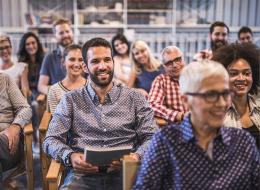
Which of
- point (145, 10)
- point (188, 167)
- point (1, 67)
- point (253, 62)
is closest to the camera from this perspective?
point (188, 167)

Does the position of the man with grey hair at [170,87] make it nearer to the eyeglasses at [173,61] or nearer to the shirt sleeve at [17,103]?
the eyeglasses at [173,61]

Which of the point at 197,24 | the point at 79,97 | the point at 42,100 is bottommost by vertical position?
the point at 42,100

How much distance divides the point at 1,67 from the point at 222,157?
2736 mm

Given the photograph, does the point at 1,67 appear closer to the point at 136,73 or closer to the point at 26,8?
the point at 136,73

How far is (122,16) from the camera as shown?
566cm

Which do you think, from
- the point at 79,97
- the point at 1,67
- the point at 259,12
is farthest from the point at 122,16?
the point at 79,97

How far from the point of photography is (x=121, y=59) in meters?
4.15

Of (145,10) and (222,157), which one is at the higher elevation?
(145,10)

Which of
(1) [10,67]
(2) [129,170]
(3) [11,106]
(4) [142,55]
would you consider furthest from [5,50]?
(2) [129,170]

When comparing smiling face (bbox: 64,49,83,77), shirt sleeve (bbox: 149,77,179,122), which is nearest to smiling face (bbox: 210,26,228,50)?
shirt sleeve (bbox: 149,77,179,122)

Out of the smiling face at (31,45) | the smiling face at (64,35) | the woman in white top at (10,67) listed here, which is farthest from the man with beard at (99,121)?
the smiling face at (31,45)

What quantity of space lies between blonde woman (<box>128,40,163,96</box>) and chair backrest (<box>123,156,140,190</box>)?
2.19m

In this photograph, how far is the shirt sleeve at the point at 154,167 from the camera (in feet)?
4.28

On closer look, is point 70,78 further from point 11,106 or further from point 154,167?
point 154,167
